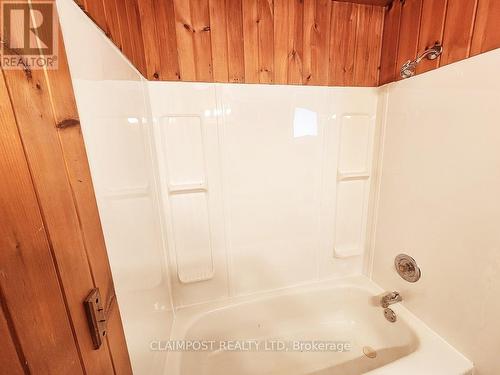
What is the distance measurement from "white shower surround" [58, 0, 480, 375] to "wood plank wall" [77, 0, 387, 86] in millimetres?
82

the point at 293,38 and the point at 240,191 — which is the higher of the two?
the point at 293,38

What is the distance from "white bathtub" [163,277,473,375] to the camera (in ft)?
3.66

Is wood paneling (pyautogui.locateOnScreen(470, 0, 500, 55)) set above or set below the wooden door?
above

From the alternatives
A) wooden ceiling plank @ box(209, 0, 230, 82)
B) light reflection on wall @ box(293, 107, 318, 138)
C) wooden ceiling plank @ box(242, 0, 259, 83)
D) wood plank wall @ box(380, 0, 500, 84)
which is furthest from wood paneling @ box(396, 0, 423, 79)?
wooden ceiling plank @ box(209, 0, 230, 82)

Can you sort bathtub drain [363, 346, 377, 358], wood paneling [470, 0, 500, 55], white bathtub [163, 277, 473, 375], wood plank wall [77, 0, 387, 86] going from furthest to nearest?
bathtub drain [363, 346, 377, 358]
white bathtub [163, 277, 473, 375]
wood plank wall [77, 0, 387, 86]
wood paneling [470, 0, 500, 55]

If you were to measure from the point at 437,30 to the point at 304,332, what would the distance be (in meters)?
1.79

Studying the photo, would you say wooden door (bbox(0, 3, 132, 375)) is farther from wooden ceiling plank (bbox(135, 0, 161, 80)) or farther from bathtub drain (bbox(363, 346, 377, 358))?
bathtub drain (bbox(363, 346, 377, 358))

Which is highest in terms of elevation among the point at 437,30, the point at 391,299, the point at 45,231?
the point at 437,30

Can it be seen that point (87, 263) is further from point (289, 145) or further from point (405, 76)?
point (405, 76)

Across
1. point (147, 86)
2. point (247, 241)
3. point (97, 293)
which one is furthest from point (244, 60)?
point (97, 293)

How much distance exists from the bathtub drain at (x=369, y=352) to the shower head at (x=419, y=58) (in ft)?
5.13

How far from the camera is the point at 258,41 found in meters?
1.10

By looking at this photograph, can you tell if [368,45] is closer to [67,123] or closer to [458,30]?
[458,30]

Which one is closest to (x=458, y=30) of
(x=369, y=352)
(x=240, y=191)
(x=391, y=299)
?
(x=240, y=191)
